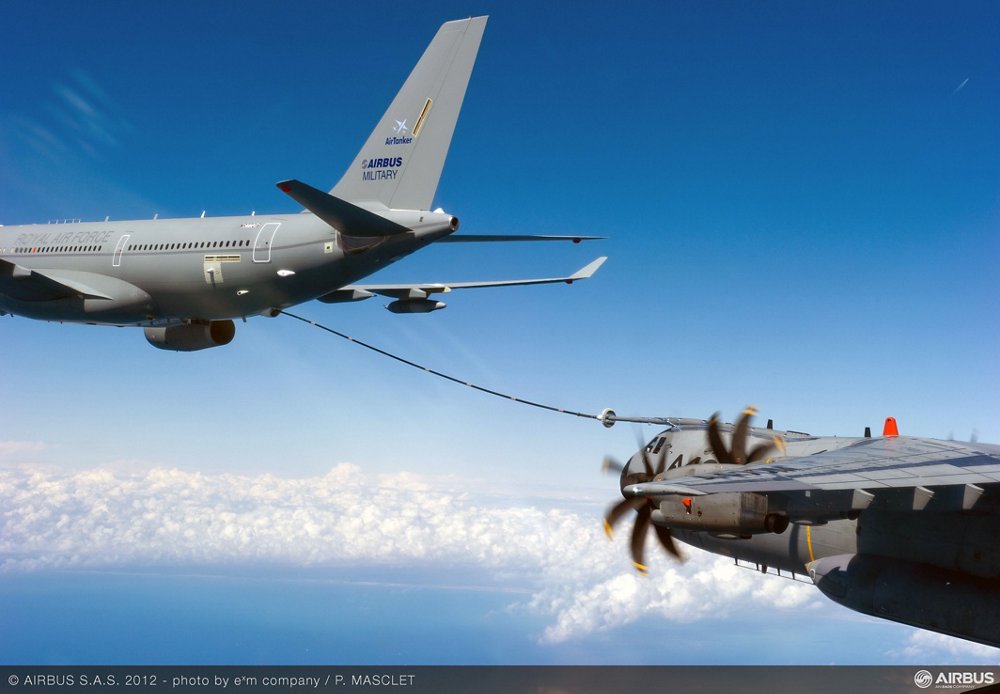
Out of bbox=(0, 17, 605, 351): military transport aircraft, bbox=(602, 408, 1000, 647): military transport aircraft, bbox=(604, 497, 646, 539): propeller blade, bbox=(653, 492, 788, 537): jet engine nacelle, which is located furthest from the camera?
bbox=(0, 17, 605, 351): military transport aircraft

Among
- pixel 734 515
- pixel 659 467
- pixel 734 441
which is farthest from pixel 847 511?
pixel 659 467

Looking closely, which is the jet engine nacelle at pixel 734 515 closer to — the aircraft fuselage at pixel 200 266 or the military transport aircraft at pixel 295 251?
the military transport aircraft at pixel 295 251

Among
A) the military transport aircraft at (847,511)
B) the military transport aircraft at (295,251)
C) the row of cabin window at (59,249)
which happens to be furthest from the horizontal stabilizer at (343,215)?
the row of cabin window at (59,249)

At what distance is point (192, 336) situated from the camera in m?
22.0

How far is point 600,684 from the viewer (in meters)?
45.4

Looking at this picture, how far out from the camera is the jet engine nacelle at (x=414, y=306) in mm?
20875

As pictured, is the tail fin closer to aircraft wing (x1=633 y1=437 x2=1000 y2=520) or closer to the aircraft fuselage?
the aircraft fuselage

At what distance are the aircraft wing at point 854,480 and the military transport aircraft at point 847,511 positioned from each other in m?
0.02

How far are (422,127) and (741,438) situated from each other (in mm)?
10504

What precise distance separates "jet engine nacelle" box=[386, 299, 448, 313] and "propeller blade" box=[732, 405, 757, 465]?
871 centimetres

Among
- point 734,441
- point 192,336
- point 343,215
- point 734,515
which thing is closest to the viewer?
point 734,515

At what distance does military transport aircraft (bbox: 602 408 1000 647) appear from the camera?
33.4ft

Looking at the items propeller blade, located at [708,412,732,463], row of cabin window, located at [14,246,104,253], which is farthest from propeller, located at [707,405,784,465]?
row of cabin window, located at [14,246,104,253]

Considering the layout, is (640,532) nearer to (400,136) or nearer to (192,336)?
(400,136)
